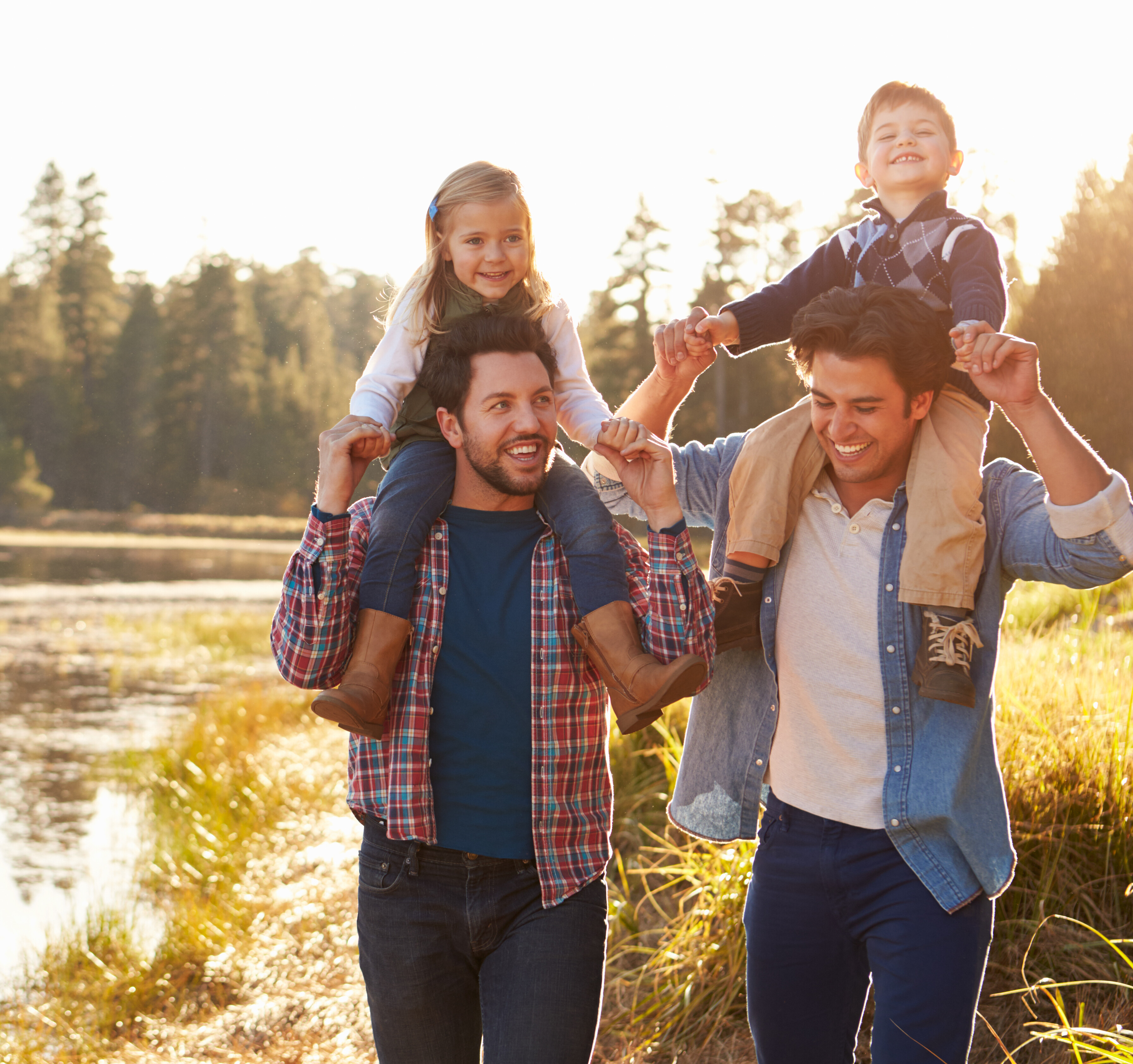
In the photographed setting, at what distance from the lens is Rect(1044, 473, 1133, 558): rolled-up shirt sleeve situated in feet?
7.29

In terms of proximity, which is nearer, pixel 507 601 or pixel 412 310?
pixel 507 601

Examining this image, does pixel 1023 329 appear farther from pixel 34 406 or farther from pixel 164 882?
pixel 34 406

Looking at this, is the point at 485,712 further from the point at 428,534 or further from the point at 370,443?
the point at 370,443

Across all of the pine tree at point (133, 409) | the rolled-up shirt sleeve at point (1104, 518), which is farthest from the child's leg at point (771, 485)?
the pine tree at point (133, 409)

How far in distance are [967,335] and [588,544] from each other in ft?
3.10

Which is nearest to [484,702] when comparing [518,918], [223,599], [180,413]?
[518,918]

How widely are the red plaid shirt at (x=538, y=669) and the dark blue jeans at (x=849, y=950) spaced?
1.34 feet

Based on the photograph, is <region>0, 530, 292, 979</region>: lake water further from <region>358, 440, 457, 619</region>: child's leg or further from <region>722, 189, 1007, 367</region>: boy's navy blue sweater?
<region>722, 189, 1007, 367</region>: boy's navy blue sweater

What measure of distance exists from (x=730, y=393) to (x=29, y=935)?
2867cm

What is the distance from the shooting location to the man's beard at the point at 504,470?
2557 millimetres

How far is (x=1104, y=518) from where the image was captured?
7.28ft

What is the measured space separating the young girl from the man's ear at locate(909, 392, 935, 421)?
2.47ft

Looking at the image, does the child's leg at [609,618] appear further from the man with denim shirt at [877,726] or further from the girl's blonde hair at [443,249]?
the girl's blonde hair at [443,249]

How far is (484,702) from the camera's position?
8.20 ft
